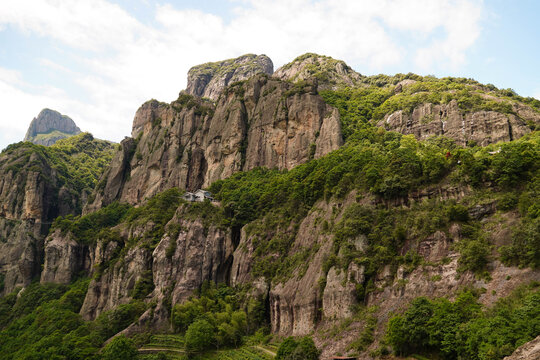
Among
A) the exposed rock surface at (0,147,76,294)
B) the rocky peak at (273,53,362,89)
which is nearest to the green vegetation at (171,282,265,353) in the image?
the exposed rock surface at (0,147,76,294)

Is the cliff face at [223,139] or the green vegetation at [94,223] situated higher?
the cliff face at [223,139]

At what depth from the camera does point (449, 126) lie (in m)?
70.2

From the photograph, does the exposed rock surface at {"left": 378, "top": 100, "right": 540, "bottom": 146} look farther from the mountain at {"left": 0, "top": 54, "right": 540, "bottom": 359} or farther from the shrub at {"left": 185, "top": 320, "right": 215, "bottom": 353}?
the shrub at {"left": 185, "top": 320, "right": 215, "bottom": 353}

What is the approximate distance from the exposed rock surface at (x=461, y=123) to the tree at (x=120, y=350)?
60647mm

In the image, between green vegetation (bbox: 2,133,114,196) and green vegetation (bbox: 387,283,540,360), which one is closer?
green vegetation (bbox: 387,283,540,360)

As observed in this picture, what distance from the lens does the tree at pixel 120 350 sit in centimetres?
5125

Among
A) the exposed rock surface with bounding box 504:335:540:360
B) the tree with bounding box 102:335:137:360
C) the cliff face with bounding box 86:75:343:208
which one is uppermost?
the cliff face with bounding box 86:75:343:208

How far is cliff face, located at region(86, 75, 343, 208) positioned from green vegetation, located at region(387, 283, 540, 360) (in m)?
47.9

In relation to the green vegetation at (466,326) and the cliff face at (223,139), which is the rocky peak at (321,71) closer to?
the cliff face at (223,139)

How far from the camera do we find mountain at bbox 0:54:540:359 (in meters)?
36.8

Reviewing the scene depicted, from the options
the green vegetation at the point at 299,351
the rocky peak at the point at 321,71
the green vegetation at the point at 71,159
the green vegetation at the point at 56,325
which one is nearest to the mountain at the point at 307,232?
the green vegetation at the point at 299,351

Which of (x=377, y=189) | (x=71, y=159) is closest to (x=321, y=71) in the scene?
(x=377, y=189)

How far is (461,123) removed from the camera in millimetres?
68812

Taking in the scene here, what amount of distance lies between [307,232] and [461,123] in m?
35.5
